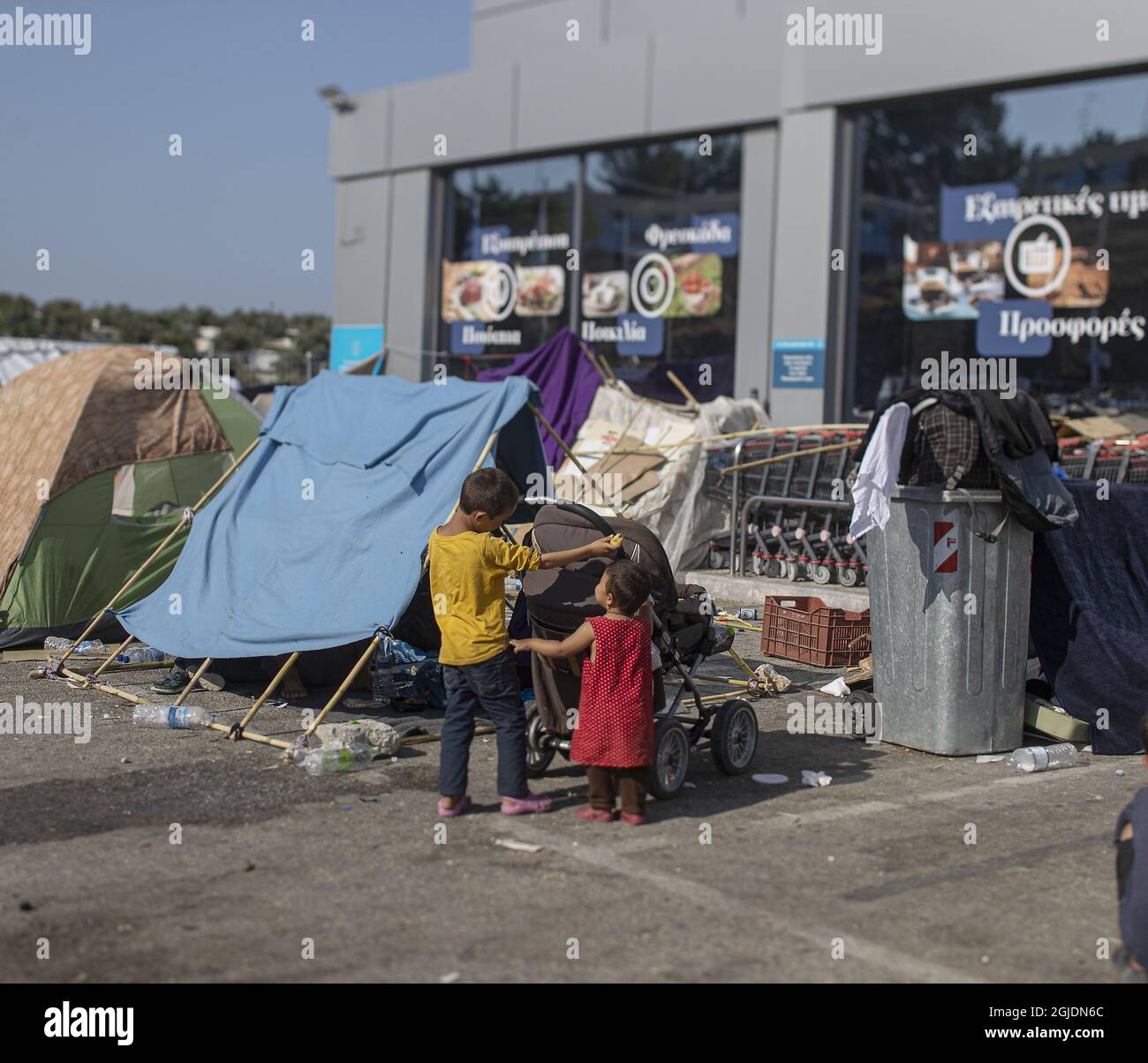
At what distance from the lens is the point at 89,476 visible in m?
11.2

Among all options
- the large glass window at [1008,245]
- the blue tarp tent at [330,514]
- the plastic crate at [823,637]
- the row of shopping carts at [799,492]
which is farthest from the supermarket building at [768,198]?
the blue tarp tent at [330,514]

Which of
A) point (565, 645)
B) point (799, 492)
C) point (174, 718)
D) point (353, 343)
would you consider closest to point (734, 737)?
point (565, 645)

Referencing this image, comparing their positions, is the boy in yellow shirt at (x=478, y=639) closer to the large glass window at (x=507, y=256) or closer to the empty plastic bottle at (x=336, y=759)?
the empty plastic bottle at (x=336, y=759)

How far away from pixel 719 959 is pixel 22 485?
8513 millimetres

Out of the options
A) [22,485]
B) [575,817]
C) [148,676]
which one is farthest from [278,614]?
[22,485]

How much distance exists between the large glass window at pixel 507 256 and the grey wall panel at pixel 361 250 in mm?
1507

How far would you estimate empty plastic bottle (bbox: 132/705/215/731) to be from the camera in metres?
8.03

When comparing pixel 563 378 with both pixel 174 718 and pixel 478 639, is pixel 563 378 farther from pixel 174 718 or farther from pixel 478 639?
pixel 478 639

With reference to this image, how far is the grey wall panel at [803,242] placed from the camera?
1845 centimetres

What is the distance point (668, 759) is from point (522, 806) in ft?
2.59

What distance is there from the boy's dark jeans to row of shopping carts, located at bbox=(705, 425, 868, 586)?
7.24 meters
